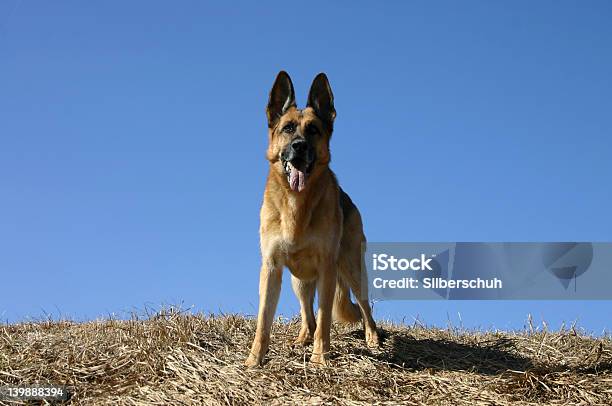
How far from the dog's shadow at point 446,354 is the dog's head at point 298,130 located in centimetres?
207

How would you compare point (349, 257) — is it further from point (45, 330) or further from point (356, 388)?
point (45, 330)

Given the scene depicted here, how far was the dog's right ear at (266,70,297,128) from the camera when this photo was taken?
7.75 meters

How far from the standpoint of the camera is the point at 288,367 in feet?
23.8

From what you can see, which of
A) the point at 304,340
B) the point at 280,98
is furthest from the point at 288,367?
the point at 280,98

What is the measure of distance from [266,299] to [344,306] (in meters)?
1.52

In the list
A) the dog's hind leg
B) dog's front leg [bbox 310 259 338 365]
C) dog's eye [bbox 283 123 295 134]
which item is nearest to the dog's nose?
dog's eye [bbox 283 123 295 134]

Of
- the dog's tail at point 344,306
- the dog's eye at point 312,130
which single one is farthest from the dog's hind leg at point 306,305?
the dog's eye at point 312,130

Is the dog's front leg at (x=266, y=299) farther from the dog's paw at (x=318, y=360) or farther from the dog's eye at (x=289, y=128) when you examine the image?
the dog's eye at (x=289, y=128)

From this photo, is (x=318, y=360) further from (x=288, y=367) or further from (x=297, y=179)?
(x=297, y=179)

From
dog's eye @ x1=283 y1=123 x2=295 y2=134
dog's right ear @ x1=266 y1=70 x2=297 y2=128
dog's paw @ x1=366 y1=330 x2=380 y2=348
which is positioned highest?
dog's right ear @ x1=266 y1=70 x2=297 y2=128

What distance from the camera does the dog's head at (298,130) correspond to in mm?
7512

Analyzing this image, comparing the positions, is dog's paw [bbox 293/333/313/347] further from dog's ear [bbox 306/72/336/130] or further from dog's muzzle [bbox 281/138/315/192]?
dog's ear [bbox 306/72/336/130]

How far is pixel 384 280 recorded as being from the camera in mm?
10211

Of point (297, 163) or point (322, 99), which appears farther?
point (322, 99)
